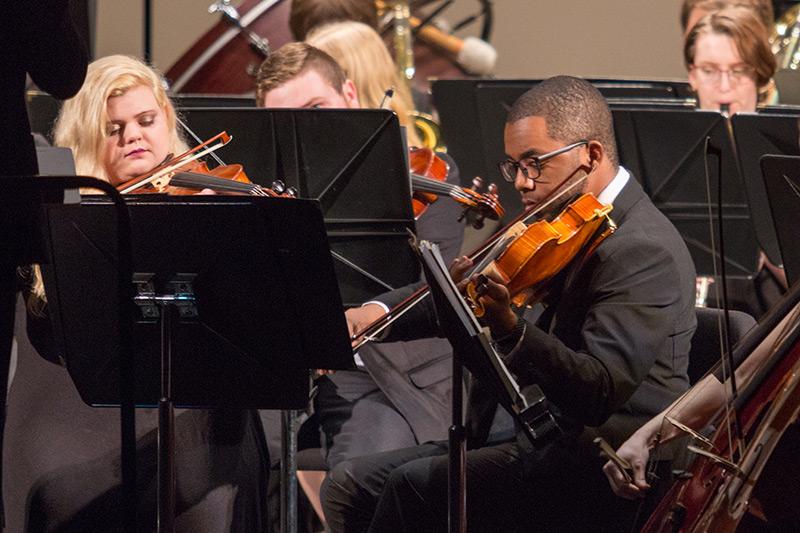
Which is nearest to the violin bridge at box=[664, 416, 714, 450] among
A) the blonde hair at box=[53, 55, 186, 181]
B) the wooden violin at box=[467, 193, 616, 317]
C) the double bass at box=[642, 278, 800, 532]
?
the double bass at box=[642, 278, 800, 532]

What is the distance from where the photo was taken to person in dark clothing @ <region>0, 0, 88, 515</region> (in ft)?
7.05

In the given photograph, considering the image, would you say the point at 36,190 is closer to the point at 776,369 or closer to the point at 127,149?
the point at 127,149

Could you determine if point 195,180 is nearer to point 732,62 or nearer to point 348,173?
point 348,173

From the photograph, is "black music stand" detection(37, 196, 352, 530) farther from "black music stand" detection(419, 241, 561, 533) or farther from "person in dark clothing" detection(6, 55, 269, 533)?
"person in dark clothing" detection(6, 55, 269, 533)

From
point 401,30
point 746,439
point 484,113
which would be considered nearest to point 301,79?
point 484,113

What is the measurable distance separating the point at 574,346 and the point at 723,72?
1980mm

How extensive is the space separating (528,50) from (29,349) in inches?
151

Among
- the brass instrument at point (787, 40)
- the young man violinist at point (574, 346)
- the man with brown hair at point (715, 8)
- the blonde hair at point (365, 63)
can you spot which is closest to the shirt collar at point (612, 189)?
the young man violinist at point (574, 346)

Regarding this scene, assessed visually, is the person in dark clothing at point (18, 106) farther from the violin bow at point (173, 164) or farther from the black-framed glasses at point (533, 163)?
the black-framed glasses at point (533, 163)

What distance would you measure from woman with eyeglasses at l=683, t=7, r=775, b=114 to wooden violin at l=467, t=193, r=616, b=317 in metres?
1.89

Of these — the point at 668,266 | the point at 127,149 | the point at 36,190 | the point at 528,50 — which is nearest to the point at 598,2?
the point at 528,50

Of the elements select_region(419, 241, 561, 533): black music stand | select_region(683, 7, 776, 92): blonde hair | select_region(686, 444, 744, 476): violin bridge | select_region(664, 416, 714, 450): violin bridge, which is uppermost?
select_region(683, 7, 776, 92): blonde hair

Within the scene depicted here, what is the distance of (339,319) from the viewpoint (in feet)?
7.47

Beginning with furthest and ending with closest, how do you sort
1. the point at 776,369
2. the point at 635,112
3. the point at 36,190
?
1. the point at 635,112
2. the point at 36,190
3. the point at 776,369
